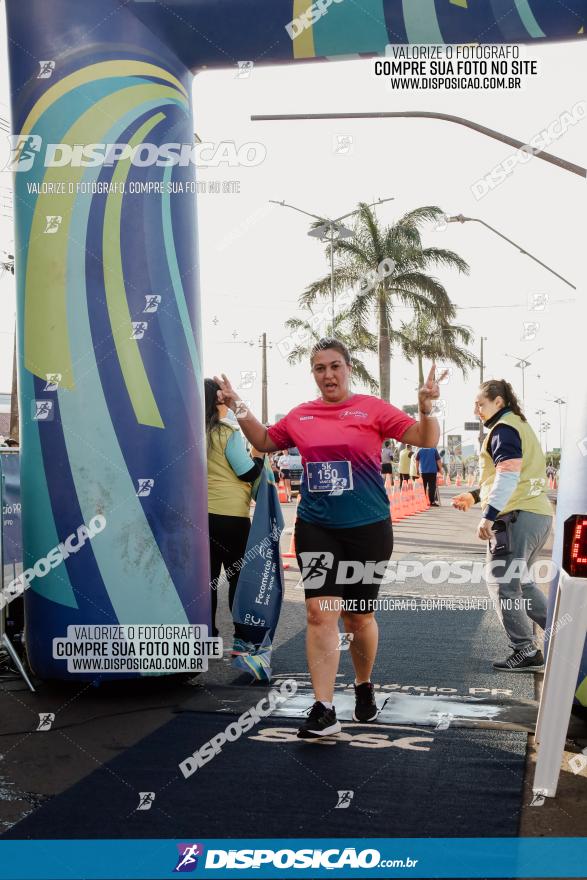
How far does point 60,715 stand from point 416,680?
2174mm

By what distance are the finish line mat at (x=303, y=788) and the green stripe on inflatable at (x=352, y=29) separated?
4031 millimetres

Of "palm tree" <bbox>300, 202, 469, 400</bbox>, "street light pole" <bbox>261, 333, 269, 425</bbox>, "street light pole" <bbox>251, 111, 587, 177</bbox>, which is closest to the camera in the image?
"street light pole" <bbox>251, 111, 587, 177</bbox>

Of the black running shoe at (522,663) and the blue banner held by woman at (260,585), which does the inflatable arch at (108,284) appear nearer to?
the blue banner held by woman at (260,585)

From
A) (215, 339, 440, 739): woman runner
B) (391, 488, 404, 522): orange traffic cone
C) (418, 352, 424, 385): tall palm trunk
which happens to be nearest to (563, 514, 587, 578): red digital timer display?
(215, 339, 440, 739): woman runner

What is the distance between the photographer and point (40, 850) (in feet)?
11.1

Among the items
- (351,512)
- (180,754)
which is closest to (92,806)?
(180,754)

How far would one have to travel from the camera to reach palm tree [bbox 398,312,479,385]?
34281 mm

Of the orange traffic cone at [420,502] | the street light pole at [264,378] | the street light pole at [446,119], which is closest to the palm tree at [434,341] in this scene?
the orange traffic cone at [420,502]

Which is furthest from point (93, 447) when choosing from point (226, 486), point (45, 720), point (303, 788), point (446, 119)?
point (446, 119)

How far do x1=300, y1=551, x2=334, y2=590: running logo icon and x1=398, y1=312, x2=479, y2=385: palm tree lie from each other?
28794 mm

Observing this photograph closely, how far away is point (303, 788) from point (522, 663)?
2.75m

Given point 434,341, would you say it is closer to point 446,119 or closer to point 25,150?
point 446,119

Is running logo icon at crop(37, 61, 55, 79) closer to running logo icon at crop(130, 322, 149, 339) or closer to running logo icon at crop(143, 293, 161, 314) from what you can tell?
running logo icon at crop(143, 293, 161, 314)

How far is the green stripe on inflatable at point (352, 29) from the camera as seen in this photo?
5730mm
